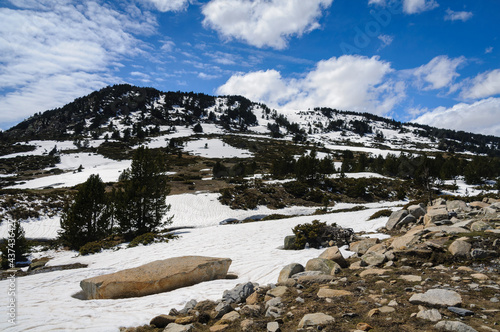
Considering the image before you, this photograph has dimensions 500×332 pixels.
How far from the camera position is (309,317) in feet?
12.0

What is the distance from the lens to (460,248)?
570cm

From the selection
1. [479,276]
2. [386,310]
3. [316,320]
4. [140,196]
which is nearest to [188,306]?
[316,320]

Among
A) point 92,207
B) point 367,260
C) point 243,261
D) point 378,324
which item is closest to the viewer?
point 378,324

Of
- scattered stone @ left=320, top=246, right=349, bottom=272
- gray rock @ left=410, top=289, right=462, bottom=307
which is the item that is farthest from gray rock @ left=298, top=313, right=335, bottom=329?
scattered stone @ left=320, top=246, right=349, bottom=272

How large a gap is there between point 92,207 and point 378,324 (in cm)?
2064

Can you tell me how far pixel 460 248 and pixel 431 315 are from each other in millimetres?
3567

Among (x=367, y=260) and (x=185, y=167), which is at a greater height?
(x=185, y=167)

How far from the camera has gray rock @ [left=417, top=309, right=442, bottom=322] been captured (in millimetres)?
3207

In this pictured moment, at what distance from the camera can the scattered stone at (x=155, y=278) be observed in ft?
21.6

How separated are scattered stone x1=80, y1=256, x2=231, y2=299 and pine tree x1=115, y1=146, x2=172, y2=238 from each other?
12.0m

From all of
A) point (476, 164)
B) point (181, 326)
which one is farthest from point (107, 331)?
point (476, 164)

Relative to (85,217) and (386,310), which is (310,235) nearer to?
(386,310)

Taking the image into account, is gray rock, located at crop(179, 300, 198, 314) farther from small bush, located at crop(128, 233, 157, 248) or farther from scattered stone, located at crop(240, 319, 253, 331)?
small bush, located at crop(128, 233, 157, 248)

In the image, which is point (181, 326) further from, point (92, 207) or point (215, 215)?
point (215, 215)
